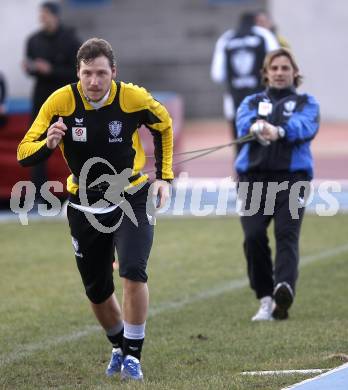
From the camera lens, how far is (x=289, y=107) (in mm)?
8016

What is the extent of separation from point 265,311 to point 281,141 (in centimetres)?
119

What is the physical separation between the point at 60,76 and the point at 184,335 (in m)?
6.45

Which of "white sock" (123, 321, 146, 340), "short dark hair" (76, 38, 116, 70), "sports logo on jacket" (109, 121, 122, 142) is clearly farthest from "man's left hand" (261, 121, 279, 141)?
"white sock" (123, 321, 146, 340)

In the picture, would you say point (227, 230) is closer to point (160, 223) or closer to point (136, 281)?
point (160, 223)

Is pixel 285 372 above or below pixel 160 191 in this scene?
below

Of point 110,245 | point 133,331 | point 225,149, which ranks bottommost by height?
point 225,149

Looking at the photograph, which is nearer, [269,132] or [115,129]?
[115,129]

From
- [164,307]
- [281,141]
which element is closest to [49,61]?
[164,307]

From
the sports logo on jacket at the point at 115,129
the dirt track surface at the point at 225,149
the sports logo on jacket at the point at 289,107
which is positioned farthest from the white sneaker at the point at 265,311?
the dirt track surface at the point at 225,149

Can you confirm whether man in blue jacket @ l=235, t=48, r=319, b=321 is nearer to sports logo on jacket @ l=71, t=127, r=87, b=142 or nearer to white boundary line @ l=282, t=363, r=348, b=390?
white boundary line @ l=282, t=363, r=348, b=390

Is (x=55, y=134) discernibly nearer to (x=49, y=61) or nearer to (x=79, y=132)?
(x=79, y=132)

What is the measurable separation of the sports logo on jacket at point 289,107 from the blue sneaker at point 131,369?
2485 millimetres

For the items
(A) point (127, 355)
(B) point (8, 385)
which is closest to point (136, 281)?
(A) point (127, 355)

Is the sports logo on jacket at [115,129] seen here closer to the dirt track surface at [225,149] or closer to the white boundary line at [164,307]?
the white boundary line at [164,307]
